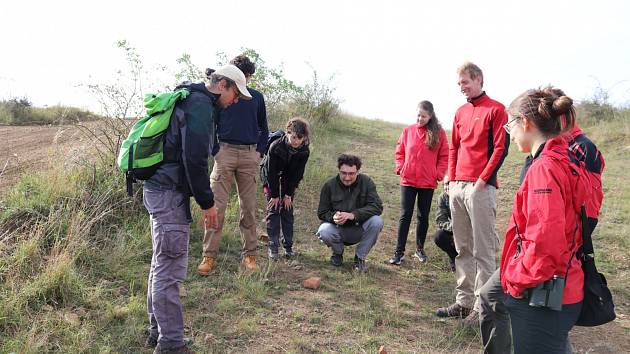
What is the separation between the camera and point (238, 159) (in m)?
4.84

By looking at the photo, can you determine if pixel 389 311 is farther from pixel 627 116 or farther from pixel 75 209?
pixel 627 116

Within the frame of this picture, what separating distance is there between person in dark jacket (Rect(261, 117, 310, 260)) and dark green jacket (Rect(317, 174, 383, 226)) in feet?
1.25

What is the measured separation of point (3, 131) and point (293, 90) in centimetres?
616

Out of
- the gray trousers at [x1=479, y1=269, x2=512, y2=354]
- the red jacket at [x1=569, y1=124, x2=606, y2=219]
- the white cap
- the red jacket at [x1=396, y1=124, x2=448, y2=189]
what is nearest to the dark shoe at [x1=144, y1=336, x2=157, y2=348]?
the white cap

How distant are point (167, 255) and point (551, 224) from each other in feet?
7.43

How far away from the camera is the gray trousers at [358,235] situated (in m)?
5.32

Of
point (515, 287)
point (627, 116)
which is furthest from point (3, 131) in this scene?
point (627, 116)

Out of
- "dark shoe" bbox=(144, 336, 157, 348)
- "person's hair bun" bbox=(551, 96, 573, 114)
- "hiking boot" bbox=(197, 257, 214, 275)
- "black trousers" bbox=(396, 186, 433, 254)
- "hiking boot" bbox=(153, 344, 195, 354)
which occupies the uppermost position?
"person's hair bun" bbox=(551, 96, 573, 114)

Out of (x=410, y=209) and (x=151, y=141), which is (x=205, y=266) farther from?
(x=410, y=209)

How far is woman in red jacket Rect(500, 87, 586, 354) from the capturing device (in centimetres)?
225

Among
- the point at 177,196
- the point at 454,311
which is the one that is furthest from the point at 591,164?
the point at 177,196

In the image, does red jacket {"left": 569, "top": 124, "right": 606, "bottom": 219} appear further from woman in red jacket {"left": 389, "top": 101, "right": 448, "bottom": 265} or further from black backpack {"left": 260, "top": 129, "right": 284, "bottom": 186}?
black backpack {"left": 260, "top": 129, "right": 284, "bottom": 186}

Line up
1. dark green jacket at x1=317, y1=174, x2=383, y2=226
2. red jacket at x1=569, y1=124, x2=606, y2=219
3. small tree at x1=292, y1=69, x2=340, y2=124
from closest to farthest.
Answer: red jacket at x1=569, y1=124, x2=606, y2=219 → dark green jacket at x1=317, y1=174, x2=383, y2=226 → small tree at x1=292, y1=69, x2=340, y2=124

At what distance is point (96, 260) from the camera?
445cm
